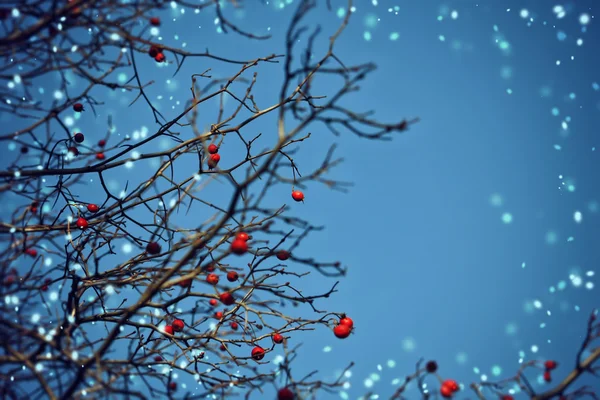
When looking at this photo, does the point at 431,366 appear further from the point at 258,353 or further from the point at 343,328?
the point at 258,353

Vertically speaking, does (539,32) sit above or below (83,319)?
above

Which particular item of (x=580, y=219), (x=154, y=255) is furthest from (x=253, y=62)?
(x=580, y=219)

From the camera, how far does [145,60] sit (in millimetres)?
3836

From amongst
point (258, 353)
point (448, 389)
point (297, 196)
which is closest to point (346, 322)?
point (258, 353)

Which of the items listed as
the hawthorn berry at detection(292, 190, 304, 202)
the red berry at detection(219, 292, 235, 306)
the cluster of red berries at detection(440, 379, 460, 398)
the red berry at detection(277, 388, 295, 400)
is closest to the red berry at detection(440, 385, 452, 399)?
the cluster of red berries at detection(440, 379, 460, 398)

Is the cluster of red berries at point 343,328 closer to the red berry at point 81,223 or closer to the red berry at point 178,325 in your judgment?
the red berry at point 178,325

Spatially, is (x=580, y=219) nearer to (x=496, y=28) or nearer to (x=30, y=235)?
(x=496, y=28)

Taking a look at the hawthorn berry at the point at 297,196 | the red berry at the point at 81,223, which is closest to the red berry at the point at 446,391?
the hawthorn berry at the point at 297,196

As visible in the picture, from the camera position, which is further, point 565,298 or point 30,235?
point 565,298

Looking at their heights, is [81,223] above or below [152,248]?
above

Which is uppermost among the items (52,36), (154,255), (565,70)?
(565,70)

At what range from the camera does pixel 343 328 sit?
172cm

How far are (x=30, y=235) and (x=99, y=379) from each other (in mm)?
1154

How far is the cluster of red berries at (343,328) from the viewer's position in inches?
67.5
